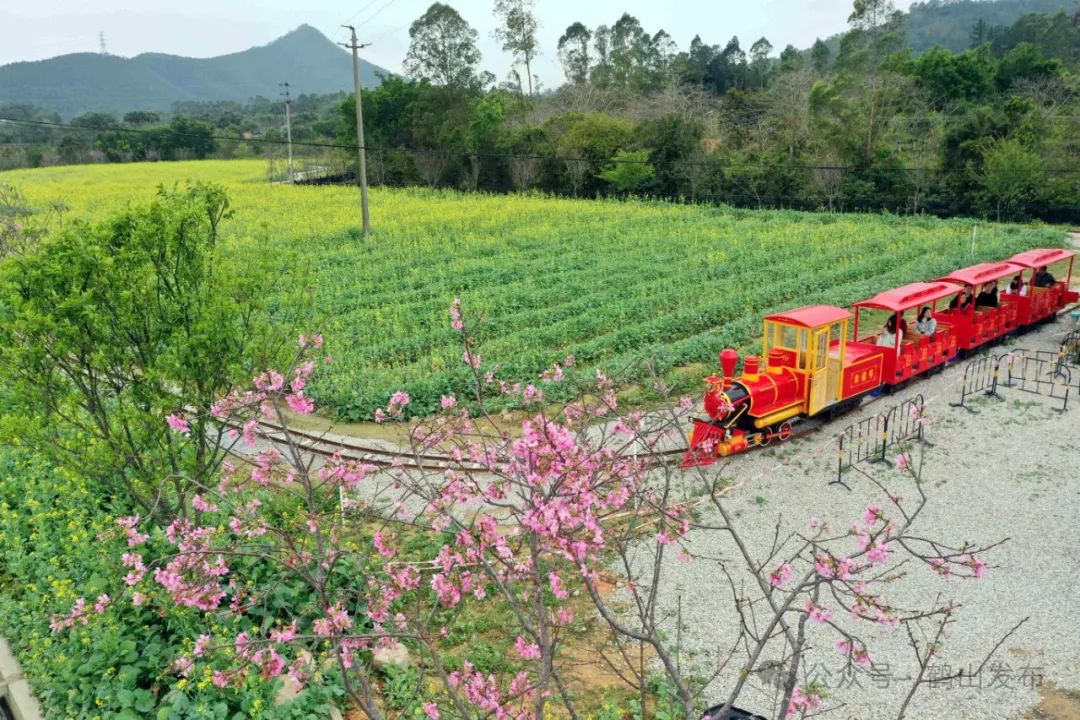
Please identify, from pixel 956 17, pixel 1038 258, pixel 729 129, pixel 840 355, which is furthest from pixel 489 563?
pixel 956 17

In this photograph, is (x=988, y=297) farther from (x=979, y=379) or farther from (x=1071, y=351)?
(x=979, y=379)

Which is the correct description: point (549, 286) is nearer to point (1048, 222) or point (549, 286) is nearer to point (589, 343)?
point (589, 343)

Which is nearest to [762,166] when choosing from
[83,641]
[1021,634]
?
[1021,634]

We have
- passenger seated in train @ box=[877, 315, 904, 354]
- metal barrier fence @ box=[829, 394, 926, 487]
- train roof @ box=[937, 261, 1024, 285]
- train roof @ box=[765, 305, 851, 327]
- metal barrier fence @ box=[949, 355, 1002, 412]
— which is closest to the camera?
metal barrier fence @ box=[829, 394, 926, 487]

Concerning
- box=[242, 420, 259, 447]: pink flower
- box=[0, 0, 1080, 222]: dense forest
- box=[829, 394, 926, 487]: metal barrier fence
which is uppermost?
box=[0, 0, 1080, 222]: dense forest

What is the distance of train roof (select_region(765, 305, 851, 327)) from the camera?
12240mm

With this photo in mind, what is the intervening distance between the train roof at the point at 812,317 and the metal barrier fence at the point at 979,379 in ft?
9.97

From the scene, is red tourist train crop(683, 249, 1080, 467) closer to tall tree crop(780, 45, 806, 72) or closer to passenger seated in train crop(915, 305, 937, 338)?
passenger seated in train crop(915, 305, 937, 338)

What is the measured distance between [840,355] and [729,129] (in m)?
39.7

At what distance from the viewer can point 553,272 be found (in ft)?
80.3

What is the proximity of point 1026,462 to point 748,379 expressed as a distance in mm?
4004

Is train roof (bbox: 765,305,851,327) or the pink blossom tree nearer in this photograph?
the pink blossom tree

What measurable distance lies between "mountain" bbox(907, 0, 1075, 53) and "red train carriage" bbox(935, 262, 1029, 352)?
11606 cm

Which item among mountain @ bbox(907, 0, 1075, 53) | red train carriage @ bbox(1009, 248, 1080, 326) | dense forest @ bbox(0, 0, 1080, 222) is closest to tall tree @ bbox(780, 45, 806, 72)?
dense forest @ bbox(0, 0, 1080, 222)
